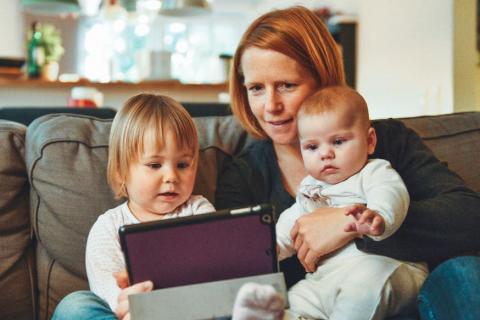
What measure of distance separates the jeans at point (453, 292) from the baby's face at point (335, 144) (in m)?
0.28

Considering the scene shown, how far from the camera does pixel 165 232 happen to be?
3.45 ft

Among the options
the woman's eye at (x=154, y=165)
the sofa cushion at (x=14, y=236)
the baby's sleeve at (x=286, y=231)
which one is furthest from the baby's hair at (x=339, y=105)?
the sofa cushion at (x=14, y=236)

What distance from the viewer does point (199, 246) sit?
1063 mm

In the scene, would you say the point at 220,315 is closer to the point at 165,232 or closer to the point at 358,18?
the point at 165,232

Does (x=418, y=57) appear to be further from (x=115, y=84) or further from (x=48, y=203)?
(x=48, y=203)

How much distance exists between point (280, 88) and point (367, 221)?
52 cm

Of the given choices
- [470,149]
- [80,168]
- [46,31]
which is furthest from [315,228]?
[46,31]

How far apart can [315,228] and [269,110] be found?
347 mm

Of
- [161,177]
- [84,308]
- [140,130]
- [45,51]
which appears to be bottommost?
[84,308]

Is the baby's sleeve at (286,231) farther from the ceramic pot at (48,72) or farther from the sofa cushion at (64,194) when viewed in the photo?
the ceramic pot at (48,72)

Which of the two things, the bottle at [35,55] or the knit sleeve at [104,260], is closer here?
the knit sleeve at [104,260]

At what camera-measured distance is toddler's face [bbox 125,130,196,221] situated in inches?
54.6

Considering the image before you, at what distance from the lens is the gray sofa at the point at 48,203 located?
5.03ft

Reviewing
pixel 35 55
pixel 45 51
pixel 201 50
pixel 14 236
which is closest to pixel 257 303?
pixel 14 236
